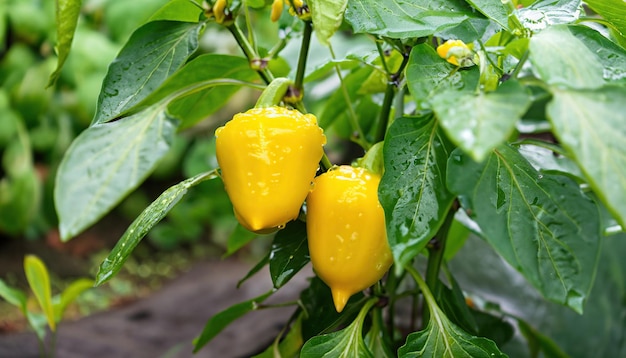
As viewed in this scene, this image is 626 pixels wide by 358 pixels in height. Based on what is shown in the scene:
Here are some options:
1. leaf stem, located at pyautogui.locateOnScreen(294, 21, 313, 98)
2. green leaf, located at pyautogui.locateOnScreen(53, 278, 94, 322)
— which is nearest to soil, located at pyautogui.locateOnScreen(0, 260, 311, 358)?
green leaf, located at pyautogui.locateOnScreen(53, 278, 94, 322)

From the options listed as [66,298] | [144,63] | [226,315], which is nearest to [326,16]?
[144,63]

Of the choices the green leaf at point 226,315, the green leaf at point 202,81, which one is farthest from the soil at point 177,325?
the green leaf at point 202,81

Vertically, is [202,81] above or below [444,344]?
above

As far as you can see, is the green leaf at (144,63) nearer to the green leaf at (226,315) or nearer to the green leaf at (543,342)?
the green leaf at (226,315)

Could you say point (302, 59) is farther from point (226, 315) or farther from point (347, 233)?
point (226, 315)

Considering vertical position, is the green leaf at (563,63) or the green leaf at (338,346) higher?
the green leaf at (563,63)

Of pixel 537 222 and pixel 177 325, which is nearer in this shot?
pixel 537 222
